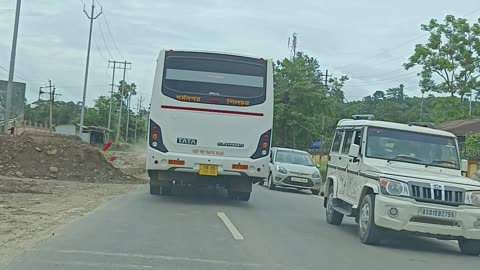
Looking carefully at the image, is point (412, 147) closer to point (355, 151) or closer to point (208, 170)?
point (355, 151)

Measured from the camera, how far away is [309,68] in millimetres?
55250

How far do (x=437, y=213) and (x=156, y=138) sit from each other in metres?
7.28

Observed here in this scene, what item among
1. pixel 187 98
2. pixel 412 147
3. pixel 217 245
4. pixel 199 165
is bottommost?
pixel 217 245

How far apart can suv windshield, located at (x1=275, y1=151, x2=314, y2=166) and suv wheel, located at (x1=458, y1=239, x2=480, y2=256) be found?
13.6 m

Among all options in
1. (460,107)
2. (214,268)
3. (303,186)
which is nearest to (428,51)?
(460,107)

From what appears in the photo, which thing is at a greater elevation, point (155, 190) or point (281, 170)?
point (281, 170)

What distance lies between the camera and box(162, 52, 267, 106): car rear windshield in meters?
15.6

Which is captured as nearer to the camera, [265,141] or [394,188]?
[394,188]

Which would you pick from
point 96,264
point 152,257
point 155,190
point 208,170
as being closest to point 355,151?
point 152,257

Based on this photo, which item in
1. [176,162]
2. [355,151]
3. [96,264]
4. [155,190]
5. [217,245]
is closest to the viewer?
[96,264]

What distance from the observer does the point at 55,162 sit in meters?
24.5

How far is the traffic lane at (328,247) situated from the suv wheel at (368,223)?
13cm

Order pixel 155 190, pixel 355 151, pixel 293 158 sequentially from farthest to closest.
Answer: pixel 293 158, pixel 155 190, pixel 355 151

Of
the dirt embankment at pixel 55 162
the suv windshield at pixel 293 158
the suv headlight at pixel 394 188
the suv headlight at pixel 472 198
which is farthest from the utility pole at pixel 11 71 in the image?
the suv headlight at pixel 472 198
